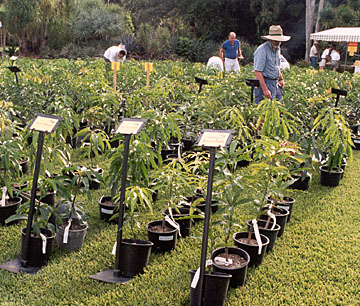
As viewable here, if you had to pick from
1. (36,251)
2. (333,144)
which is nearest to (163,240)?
(36,251)

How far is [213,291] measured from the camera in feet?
9.32

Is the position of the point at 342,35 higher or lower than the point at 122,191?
higher

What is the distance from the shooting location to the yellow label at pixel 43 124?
3.04 m

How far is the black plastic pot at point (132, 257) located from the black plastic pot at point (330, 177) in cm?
294

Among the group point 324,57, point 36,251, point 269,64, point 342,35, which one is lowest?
point 36,251

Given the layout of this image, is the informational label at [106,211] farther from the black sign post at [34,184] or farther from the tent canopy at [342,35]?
the tent canopy at [342,35]

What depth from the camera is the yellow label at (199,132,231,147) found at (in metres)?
2.62

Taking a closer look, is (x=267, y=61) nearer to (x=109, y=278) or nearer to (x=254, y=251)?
(x=254, y=251)

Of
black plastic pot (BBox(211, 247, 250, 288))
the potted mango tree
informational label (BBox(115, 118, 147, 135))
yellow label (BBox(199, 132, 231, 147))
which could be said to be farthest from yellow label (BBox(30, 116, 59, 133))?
the potted mango tree

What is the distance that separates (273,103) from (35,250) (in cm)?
254

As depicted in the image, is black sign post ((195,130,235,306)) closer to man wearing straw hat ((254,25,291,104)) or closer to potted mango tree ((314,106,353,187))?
potted mango tree ((314,106,353,187))

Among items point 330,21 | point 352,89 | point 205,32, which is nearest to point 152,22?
point 205,32

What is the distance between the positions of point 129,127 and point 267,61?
3.41 m

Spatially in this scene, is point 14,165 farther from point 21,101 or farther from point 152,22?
point 152,22
